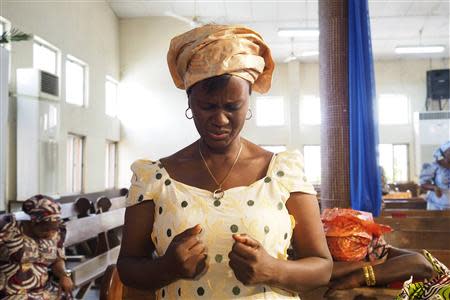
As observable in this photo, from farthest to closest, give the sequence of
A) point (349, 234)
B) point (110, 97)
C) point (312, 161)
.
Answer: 1. point (312, 161)
2. point (110, 97)
3. point (349, 234)

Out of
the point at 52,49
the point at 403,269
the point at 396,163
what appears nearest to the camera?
the point at 403,269

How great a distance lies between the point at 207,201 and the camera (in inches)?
42.1

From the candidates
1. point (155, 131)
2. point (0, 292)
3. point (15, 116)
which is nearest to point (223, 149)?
point (0, 292)

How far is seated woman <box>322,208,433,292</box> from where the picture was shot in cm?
221

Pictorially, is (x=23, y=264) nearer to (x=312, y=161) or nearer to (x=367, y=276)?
(x=367, y=276)

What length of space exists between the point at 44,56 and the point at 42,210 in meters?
5.10

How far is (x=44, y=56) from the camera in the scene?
314 inches

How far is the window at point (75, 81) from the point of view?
9.09 metres

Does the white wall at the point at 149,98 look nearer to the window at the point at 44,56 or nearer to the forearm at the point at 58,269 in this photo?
the window at the point at 44,56

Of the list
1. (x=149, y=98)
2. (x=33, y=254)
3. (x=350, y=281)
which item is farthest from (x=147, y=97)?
(x=350, y=281)

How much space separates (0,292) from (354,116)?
269 centimetres

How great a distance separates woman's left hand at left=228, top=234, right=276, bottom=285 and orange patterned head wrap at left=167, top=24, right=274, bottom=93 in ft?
1.16

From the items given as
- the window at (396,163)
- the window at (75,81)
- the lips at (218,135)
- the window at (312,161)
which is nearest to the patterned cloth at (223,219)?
the lips at (218,135)

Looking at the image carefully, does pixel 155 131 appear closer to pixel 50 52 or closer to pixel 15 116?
pixel 50 52
